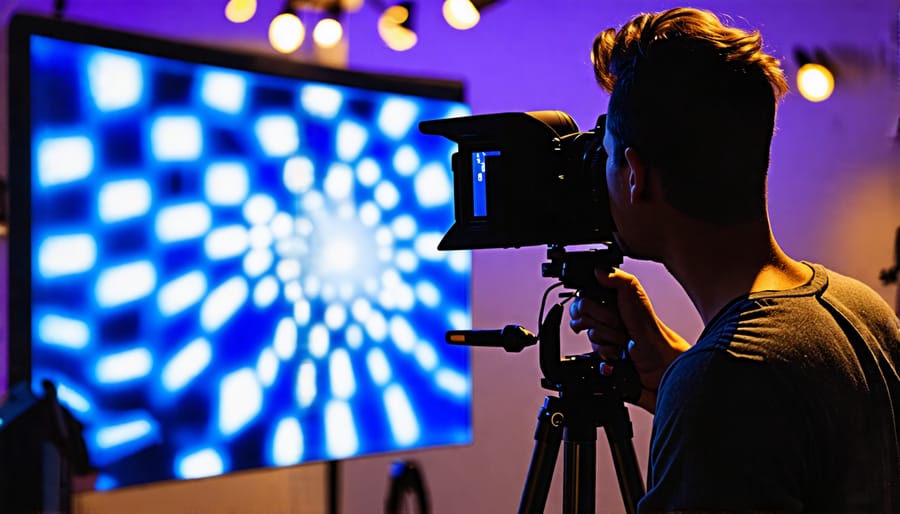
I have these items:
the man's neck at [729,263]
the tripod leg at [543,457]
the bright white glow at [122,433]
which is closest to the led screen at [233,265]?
the bright white glow at [122,433]

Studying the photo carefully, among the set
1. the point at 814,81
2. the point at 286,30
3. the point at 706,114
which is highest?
the point at 286,30

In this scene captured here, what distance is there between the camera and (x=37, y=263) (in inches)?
60.0

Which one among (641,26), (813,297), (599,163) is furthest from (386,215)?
(813,297)

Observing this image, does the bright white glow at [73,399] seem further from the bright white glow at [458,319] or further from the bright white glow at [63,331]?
the bright white glow at [458,319]

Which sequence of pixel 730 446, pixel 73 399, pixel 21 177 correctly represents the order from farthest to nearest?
pixel 73 399
pixel 21 177
pixel 730 446

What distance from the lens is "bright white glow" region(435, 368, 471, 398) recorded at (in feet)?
6.91

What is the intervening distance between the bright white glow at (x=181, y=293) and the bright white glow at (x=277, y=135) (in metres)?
0.32

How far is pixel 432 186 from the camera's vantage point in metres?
2.11

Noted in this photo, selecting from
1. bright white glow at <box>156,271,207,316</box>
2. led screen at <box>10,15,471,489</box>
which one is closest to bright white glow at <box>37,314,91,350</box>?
led screen at <box>10,15,471,489</box>

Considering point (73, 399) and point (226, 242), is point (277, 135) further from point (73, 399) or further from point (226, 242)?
point (73, 399)

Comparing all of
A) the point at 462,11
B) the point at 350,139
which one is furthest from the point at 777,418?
the point at 462,11

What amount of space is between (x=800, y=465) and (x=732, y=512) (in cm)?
8

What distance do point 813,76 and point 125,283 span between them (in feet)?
6.53

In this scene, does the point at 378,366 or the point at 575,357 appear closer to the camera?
the point at 575,357
